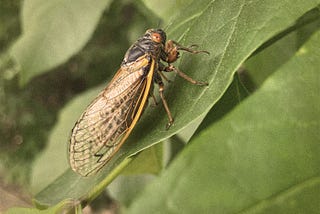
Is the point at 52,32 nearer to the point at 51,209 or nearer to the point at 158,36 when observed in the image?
the point at 158,36

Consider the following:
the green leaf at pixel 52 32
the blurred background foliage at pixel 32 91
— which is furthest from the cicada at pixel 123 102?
the blurred background foliage at pixel 32 91

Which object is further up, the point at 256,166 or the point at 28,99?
the point at 256,166

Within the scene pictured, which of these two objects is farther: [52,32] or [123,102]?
[52,32]

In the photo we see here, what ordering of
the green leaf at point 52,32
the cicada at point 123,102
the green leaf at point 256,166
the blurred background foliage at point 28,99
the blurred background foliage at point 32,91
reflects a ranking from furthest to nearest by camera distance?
the blurred background foliage at point 28,99 → the blurred background foliage at point 32,91 → the green leaf at point 52,32 → the cicada at point 123,102 → the green leaf at point 256,166

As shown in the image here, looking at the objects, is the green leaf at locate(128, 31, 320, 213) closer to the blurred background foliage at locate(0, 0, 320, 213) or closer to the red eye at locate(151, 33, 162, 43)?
the red eye at locate(151, 33, 162, 43)

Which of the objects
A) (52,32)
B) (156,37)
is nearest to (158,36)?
(156,37)

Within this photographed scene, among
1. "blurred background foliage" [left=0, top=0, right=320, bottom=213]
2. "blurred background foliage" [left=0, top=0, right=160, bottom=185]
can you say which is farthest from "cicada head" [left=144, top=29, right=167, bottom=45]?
"blurred background foliage" [left=0, top=0, right=160, bottom=185]

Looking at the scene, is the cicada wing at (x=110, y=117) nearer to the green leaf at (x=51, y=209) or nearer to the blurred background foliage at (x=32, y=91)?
the green leaf at (x=51, y=209)
